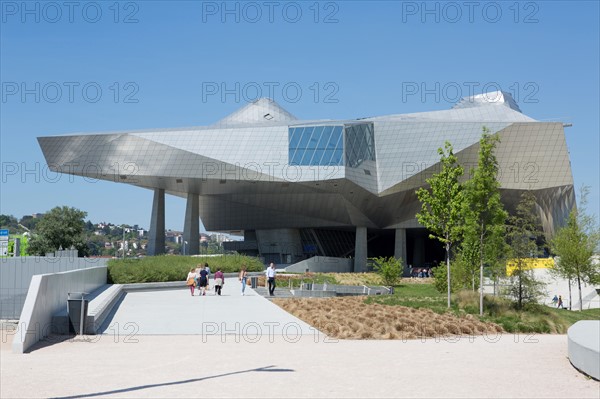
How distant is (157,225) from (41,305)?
51.3 metres

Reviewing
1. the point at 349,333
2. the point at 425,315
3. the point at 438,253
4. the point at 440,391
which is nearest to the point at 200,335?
the point at 349,333

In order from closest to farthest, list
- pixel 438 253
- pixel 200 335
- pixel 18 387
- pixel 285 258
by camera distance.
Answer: pixel 18 387 < pixel 200 335 < pixel 285 258 < pixel 438 253

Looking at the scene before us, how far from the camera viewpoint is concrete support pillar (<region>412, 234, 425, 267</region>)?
86.6 metres

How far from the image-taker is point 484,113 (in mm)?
64312

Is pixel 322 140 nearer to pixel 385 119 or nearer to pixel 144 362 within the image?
pixel 385 119

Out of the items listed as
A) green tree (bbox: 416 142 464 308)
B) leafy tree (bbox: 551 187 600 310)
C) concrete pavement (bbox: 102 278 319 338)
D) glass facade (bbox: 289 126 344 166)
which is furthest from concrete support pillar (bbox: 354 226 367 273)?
concrete pavement (bbox: 102 278 319 338)

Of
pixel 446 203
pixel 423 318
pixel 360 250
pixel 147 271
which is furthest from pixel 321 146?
pixel 423 318

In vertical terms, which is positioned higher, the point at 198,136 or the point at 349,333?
the point at 198,136

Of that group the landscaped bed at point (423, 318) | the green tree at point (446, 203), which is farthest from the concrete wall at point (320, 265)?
the landscaped bed at point (423, 318)

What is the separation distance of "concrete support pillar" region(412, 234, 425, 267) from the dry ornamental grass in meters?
63.4

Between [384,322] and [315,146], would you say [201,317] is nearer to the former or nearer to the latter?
[384,322]

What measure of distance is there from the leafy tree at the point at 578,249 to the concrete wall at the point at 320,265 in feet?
92.5

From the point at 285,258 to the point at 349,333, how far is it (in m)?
59.1

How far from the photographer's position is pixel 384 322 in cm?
1927
